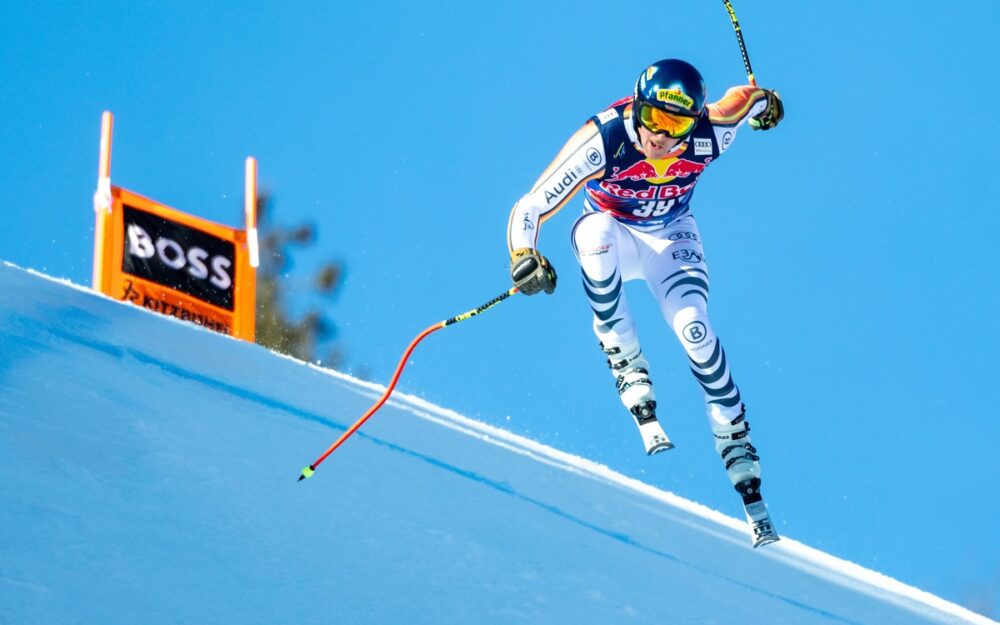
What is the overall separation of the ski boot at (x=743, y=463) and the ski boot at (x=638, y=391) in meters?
0.33

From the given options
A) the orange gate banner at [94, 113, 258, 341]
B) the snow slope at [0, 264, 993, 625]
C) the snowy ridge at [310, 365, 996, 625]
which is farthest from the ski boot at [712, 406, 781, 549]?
the orange gate banner at [94, 113, 258, 341]

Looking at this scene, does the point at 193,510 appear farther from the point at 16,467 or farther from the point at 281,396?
the point at 281,396

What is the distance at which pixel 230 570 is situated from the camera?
2.83 metres

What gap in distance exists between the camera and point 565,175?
174 inches

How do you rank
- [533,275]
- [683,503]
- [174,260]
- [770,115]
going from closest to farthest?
[533,275], [770,115], [683,503], [174,260]

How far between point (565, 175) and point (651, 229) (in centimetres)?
58

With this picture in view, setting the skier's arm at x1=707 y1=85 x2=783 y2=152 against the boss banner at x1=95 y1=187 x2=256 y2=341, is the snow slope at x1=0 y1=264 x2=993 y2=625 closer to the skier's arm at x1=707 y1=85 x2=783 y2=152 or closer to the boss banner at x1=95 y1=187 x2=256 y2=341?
the skier's arm at x1=707 y1=85 x2=783 y2=152

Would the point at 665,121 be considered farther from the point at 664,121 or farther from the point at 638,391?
the point at 638,391

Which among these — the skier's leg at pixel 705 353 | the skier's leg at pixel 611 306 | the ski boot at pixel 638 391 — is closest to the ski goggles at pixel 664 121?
the skier's leg at pixel 611 306

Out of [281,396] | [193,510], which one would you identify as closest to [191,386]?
[281,396]

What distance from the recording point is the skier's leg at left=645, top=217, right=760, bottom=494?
180 inches

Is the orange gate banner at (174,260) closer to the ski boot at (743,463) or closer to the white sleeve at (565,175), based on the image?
the white sleeve at (565,175)

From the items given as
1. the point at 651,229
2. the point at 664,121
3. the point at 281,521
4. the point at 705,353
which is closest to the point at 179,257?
the point at 651,229

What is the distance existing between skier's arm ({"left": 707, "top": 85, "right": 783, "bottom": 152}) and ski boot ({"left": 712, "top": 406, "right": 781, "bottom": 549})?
1.08m
